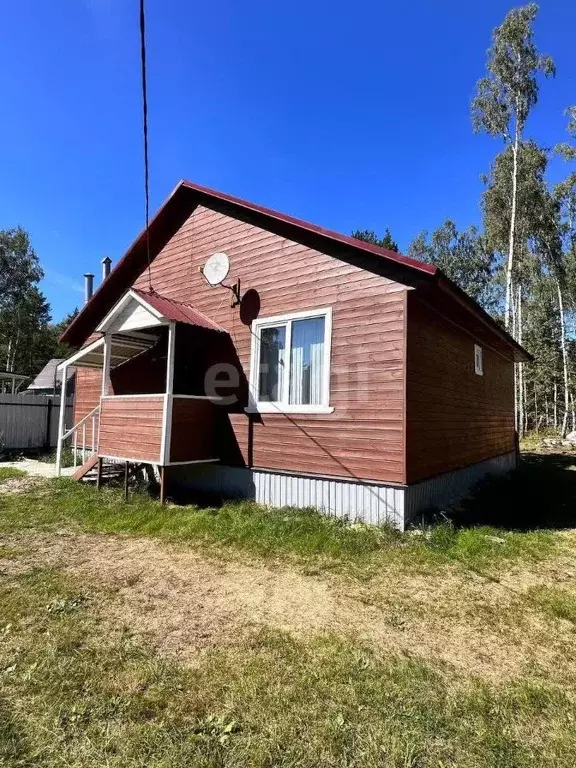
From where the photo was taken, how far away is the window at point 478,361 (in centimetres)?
1036

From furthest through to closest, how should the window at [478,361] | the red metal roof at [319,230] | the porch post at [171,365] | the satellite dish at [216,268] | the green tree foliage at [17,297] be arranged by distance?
the green tree foliage at [17,297] → the window at [478,361] → the satellite dish at [216,268] → the porch post at [171,365] → the red metal roof at [319,230]

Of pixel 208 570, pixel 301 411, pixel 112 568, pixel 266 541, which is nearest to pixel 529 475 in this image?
pixel 301 411

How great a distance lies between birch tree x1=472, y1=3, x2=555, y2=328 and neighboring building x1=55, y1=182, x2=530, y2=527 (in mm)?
14704

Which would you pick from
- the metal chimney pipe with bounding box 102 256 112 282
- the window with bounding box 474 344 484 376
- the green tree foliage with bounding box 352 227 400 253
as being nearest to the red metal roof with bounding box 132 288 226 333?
the window with bounding box 474 344 484 376

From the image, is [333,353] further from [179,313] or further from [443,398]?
[179,313]

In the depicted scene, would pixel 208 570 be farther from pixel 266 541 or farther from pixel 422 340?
pixel 422 340

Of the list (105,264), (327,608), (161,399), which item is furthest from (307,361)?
(105,264)

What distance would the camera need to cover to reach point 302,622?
12.3ft

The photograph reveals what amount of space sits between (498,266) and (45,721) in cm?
3433

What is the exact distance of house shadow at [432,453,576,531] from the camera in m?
7.22

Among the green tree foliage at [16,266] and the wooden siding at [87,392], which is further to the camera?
the green tree foliage at [16,266]

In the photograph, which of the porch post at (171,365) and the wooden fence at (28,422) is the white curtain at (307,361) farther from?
the wooden fence at (28,422)

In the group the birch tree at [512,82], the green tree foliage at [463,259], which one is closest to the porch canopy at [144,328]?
the birch tree at [512,82]

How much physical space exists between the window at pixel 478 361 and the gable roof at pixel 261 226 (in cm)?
55
